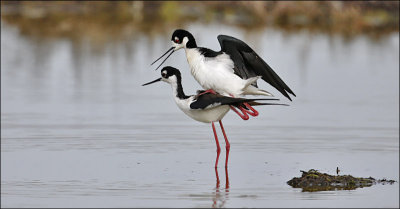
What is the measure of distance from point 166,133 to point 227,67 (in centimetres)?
240

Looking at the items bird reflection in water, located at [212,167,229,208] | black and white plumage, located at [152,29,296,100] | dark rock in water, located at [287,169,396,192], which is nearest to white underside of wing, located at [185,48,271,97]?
black and white plumage, located at [152,29,296,100]

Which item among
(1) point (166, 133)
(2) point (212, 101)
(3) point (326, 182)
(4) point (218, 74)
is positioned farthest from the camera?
(1) point (166, 133)

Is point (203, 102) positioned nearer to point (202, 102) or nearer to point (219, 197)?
point (202, 102)

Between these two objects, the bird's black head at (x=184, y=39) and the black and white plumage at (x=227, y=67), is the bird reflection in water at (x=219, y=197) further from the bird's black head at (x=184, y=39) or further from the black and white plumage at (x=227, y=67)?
the bird's black head at (x=184, y=39)

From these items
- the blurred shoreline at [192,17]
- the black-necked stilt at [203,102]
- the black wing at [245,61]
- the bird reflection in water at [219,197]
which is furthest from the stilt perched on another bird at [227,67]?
the blurred shoreline at [192,17]

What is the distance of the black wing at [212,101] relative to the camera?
8.96 m

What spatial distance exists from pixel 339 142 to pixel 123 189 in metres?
3.40

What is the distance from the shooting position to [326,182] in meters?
8.83

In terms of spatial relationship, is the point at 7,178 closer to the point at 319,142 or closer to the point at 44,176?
the point at 44,176

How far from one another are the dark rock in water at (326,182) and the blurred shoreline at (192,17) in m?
15.1

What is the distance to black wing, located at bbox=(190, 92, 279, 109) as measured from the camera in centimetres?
896

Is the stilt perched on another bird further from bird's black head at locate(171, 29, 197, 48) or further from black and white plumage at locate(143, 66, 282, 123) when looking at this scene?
black and white plumage at locate(143, 66, 282, 123)

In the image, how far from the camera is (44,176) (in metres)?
8.96

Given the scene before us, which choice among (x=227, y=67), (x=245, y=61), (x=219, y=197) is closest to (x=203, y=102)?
(x=227, y=67)
